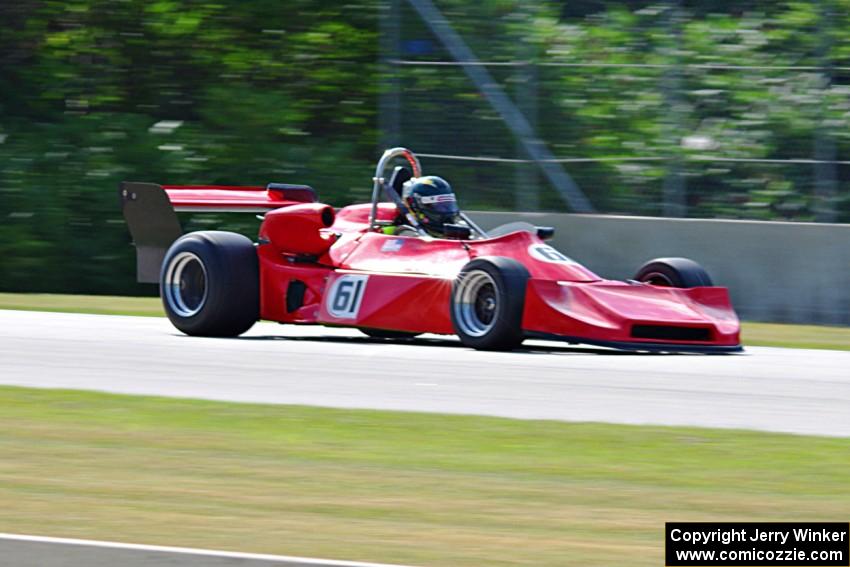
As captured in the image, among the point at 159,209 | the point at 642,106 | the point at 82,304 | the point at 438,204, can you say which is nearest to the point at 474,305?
the point at 438,204

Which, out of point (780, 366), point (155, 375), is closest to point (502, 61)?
point (780, 366)

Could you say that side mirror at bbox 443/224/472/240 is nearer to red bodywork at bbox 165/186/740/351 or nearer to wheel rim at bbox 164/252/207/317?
red bodywork at bbox 165/186/740/351

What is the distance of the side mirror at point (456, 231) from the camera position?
13.2 meters

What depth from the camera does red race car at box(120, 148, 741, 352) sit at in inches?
464

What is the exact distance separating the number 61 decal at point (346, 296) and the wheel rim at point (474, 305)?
1.01m

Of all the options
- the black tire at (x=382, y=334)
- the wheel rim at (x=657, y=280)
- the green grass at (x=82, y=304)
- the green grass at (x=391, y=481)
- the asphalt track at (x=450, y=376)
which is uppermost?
the green grass at (x=391, y=481)

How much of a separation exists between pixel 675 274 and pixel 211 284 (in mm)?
3646

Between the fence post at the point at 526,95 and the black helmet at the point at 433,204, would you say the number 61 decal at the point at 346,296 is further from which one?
the fence post at the point at 526,95

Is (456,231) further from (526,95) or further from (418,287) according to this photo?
(526,95)

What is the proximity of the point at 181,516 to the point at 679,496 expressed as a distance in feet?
6.54

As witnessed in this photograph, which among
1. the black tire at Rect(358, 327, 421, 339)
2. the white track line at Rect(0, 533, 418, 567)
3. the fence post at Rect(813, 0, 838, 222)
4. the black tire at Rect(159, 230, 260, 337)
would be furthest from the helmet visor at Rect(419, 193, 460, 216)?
the white track line at Rect(0, 533, 418, 567)

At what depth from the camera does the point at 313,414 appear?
29.0 feet

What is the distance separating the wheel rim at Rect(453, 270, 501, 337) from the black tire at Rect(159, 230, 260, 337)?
1933 millimetres

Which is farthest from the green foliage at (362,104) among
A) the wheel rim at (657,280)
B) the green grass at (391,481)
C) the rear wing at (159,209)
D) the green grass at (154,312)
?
the green grass at (391,481)
